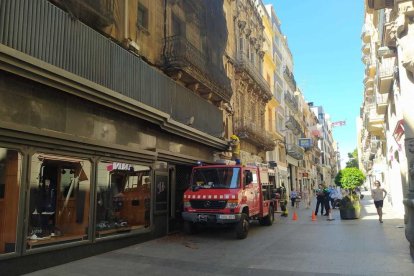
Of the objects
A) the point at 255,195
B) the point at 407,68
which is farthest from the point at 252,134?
the point at 407,68

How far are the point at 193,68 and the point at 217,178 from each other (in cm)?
520

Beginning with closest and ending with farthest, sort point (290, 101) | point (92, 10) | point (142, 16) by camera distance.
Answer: point (92, 10), point (142, 16), point (290, 101)

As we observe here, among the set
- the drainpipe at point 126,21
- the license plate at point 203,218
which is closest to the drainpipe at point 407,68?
the license plate at point 203,218

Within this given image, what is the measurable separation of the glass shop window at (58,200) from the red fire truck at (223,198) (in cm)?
411

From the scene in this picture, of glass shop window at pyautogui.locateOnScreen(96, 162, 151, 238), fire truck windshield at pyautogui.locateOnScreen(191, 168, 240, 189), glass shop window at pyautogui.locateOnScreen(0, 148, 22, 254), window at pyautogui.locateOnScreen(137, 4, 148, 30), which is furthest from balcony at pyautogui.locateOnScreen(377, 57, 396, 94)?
glass shop window at pyautogui.locateOnScreen(0, 148, 22, 254)

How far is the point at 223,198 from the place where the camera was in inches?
503

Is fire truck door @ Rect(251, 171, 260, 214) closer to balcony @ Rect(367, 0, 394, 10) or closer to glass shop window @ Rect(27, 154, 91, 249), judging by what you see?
glass shop window @ Rect(27, 154, 91, 249)

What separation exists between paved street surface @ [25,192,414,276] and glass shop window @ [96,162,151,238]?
751 millimetres

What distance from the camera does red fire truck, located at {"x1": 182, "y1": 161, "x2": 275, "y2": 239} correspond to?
41.5 feet

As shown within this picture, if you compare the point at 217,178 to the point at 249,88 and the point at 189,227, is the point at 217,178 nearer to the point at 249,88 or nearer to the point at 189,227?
the point at 189,227

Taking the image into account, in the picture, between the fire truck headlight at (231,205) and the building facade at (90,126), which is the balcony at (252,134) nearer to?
the building facade at (90,126)

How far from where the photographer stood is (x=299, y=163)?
5150 cm

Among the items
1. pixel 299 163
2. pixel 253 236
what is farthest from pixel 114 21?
pixel 299 163

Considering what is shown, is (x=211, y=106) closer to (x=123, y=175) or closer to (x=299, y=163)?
(x=123, y=175)
